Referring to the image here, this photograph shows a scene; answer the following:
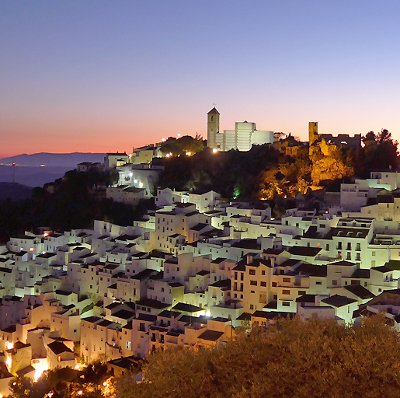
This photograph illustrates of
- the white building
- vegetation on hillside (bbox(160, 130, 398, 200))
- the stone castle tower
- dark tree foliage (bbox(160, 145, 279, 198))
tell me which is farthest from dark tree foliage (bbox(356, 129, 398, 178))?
the white building

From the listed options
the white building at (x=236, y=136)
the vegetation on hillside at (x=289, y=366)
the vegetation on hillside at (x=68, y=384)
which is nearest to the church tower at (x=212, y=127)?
the white building at (x=236, y=136)

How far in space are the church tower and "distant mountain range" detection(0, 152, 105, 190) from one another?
2479 cm

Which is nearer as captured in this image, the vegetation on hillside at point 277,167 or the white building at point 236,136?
the vegetation on hillside at point 277,167

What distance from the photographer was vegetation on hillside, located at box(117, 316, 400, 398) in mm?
11109

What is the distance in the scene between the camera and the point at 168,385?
12477mm

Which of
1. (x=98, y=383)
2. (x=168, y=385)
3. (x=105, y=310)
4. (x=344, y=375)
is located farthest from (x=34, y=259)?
(x=344, y=375)

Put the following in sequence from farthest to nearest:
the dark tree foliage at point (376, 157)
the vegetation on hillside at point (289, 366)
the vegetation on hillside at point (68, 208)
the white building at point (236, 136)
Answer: the white building at point (236, 136)
the vegetation on hillside at point (68, 208)
the dark tree foliage at point (376, 157)
the vegetation on hillside at point (289, 366)

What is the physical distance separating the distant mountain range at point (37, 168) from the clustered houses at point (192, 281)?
42719 millimetres

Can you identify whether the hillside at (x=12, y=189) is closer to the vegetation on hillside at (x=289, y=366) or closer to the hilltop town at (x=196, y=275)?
the hilltop town at (x=196, y=275)

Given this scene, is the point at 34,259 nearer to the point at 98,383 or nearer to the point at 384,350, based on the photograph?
the point at 98,383

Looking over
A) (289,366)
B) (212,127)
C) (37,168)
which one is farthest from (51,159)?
(289,366)

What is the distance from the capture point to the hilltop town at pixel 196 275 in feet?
79.3

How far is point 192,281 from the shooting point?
1107 inches

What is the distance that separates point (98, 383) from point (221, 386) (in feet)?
37.6
